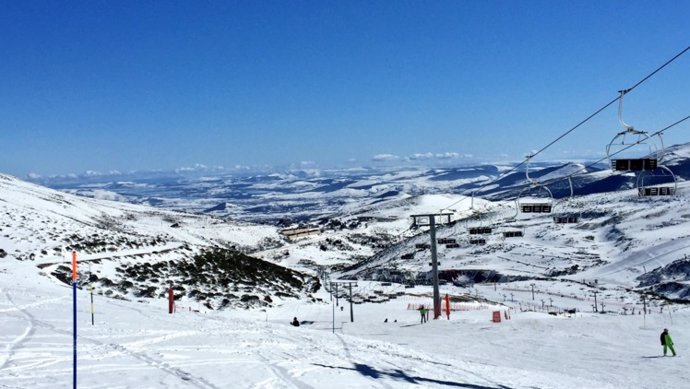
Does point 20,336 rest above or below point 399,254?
below

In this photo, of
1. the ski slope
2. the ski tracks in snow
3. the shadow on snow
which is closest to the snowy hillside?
the ski slope

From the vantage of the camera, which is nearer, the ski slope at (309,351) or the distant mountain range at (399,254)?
the ski slope at (309,351)

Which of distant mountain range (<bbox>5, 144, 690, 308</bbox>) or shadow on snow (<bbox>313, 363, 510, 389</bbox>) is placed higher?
distant mountain range (<bbox>5, 144, 690, 308</bbox>)

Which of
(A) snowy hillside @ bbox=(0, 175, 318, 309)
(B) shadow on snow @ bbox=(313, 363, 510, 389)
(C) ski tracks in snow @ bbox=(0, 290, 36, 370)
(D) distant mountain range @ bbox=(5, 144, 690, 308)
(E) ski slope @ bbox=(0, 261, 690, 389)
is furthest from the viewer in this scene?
(D) distant mountain range @ bbox=(5, 144, 690, 308)

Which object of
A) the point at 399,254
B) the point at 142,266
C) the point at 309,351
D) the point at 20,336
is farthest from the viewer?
the point at 399,254

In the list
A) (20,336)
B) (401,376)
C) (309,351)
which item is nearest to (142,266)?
(20,336)

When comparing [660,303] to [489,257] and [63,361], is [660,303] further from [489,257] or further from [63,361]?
[63,361]

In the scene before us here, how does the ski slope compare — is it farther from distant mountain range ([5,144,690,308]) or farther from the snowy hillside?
distant mountain range ([5,144,690,308])

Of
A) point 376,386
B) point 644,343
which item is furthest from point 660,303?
→ point 376,386

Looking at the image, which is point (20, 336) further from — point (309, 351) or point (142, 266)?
point (142, 266)

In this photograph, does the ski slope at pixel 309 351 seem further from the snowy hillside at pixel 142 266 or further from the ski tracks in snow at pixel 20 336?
the snowy hillside at pixel 142 266

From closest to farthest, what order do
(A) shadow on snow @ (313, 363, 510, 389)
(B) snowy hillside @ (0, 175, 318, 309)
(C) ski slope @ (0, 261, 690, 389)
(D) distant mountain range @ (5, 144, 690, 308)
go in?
(C) ski slope @ (0, 261, 690, 389) → (A) shadow on snow @ (313, 363, 510, 389) → (B) snowy hillside @ (0, 175, 318, 309) → (D) distant mountain range @ (5, 144, 690, 308)

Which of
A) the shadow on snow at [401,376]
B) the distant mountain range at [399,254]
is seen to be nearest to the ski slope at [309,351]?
the shadow on snow at [401,376]

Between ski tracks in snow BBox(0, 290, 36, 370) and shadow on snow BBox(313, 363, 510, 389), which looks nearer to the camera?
ski tracks in snow BBox(0, 290, 36, 370)
